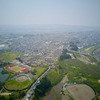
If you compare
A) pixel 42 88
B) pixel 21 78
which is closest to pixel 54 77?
pixel 42 88

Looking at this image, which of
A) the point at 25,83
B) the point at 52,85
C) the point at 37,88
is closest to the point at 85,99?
the point at 52,85

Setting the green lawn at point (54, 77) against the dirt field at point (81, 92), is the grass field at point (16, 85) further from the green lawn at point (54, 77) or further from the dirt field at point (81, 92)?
the dirt field at point (81, 92)

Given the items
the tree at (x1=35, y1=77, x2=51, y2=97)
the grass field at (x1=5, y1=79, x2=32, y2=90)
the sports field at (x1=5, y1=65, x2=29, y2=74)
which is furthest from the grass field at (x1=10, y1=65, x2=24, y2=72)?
the tree at (x1=35, y1=77, x2=51, y2=97)

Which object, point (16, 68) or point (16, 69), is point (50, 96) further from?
point (16, 68)

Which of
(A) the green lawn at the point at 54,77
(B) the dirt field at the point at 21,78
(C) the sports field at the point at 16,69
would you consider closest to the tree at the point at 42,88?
(A) the green lawn at the point at 54,77

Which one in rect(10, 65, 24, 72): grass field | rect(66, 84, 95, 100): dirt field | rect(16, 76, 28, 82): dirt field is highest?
rect(66, 84, 95, 100): dirt field

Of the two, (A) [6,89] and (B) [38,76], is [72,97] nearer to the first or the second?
(B) [38,76]

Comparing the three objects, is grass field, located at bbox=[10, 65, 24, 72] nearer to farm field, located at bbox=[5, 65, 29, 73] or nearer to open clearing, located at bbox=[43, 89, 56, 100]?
Answer: farm field, located at bbox=[5, 65, 29, 73]
